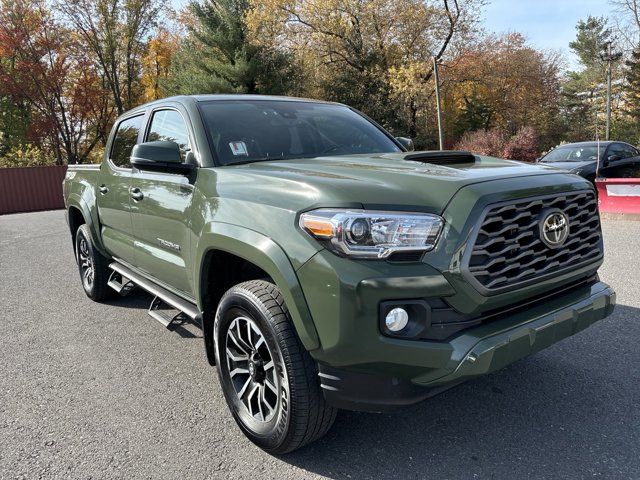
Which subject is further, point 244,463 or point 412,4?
point 412,4

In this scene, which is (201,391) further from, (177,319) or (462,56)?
(462,56)

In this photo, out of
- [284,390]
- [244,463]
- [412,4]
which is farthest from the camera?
[412,4]

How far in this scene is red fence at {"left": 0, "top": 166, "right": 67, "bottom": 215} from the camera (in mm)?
23891

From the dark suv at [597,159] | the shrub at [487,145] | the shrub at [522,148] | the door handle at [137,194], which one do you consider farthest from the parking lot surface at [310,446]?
the shrub at [522,148]

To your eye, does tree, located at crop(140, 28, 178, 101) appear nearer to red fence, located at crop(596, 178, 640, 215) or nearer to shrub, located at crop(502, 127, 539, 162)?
shrub, located at crop(502, 127, 539, 162)

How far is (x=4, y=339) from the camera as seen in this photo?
4.42 metres

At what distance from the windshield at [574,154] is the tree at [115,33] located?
1106 inches

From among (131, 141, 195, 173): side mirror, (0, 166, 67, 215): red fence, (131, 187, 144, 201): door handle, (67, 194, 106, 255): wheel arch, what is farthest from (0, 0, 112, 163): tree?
(131, 141, 195, 173): side mirror

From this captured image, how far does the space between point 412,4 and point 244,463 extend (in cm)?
3029

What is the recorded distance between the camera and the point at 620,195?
31.0 feet

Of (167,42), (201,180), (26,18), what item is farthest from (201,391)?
(167,42)

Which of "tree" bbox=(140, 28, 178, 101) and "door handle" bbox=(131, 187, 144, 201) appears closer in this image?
"door handle" bbox=(131, 187, 144, 201)

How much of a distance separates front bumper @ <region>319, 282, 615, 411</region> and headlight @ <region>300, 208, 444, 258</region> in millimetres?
408

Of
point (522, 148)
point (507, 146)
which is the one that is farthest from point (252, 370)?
point (522, 148)
